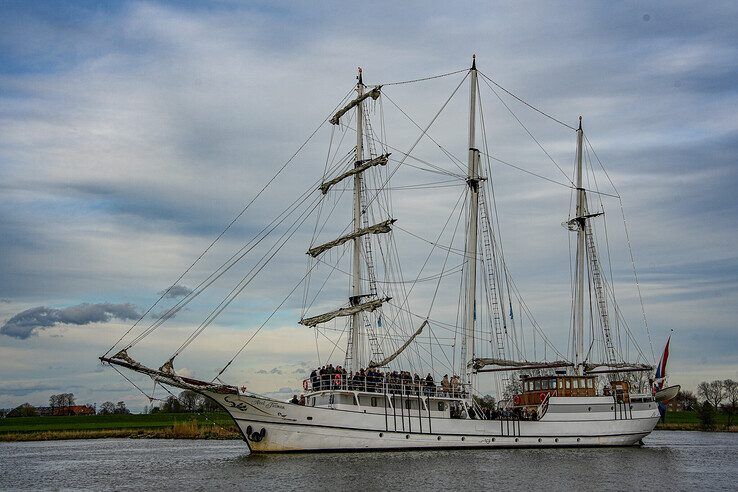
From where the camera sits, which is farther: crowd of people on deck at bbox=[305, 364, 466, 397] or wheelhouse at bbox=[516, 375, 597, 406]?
wheelhouse at bbox=[516, 375, 597, 406]

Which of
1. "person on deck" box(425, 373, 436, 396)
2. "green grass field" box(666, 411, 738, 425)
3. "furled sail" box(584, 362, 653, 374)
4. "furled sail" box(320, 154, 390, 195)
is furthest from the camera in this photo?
"green grass field" box(666, 411, 738, 425)

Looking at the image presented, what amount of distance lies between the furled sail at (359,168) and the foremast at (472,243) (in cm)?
765

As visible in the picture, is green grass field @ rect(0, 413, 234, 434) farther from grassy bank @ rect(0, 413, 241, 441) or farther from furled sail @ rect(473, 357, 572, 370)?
furled sail @ rect(473, 357, 572, 370)

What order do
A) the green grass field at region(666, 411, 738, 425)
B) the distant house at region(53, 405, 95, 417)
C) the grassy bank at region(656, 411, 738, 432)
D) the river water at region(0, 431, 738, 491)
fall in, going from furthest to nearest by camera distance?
the distant house at region(53, 405, 95, 417) < the green grass field at region(666, 411, 738, 425) < the grassy bank at region(656, 411, 738, 432) < the river water at region(0, 431, 738, 491)

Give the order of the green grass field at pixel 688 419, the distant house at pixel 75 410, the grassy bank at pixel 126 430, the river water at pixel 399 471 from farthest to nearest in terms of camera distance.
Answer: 1. the distant house at pixel 75 410
2. the green grass field at pixel 688 419
3. the grassy bank at pixel 126 430
4. the river water at pixel 399 471

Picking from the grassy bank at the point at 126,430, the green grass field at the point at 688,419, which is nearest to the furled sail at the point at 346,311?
the grassy bank at the point at 126,430

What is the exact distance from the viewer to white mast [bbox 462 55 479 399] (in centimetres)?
5791

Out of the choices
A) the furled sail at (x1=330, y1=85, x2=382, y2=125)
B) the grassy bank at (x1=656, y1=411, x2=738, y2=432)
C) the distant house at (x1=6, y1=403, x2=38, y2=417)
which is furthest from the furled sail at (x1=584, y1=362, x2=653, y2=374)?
the distant house at (x1=6, y1=403, x2=38, y2=417)

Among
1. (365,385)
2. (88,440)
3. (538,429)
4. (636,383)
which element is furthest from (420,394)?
(88,440)

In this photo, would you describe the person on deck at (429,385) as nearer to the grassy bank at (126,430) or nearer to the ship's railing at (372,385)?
the ship's railing at (372,385)

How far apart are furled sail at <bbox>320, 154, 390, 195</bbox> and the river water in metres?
20.3

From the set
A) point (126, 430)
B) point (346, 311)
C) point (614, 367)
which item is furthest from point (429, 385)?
point (126, 430)

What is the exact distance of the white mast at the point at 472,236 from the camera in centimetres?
5791

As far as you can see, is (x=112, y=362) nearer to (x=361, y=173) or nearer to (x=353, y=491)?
(x=353, y=491)
